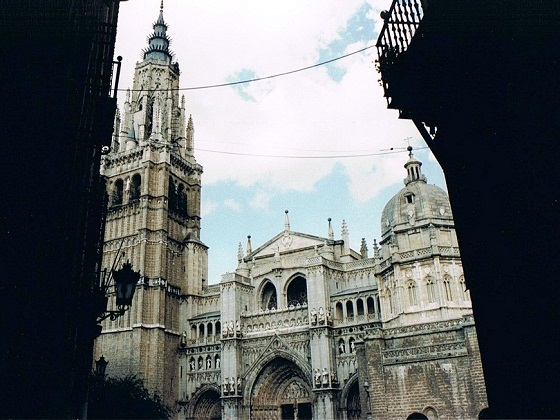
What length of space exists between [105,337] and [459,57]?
44.2 m

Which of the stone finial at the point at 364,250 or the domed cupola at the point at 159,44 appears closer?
the stone finial at the point at 364,250

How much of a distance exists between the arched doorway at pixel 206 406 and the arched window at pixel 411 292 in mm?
19769

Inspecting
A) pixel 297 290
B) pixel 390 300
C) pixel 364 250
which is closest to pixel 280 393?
pixel 297 290

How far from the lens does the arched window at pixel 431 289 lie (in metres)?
32.5

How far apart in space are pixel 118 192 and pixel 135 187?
2230 mm

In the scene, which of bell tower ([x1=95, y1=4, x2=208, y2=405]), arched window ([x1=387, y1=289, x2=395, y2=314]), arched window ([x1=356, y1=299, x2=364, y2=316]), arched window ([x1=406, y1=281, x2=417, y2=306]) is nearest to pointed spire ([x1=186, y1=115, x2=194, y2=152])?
bell tower ([x1=95, y1=4, x2=208, y2=405])

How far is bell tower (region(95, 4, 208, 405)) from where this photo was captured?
43.7m

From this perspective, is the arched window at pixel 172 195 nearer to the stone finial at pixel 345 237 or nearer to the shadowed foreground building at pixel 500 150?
the stone finial at pixel 345 237

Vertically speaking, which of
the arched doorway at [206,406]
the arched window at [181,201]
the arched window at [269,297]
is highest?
the arched window at [181,201]

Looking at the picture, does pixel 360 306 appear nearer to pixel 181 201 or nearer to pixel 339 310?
pixel 339 310

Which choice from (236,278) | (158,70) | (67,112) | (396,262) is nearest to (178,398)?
(236,278)

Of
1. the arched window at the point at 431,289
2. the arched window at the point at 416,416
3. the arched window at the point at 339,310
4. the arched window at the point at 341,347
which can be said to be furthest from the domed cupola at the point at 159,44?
the arched window at the point at 416,416

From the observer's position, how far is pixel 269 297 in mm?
46000

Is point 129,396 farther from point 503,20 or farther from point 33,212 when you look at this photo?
point 503,20
